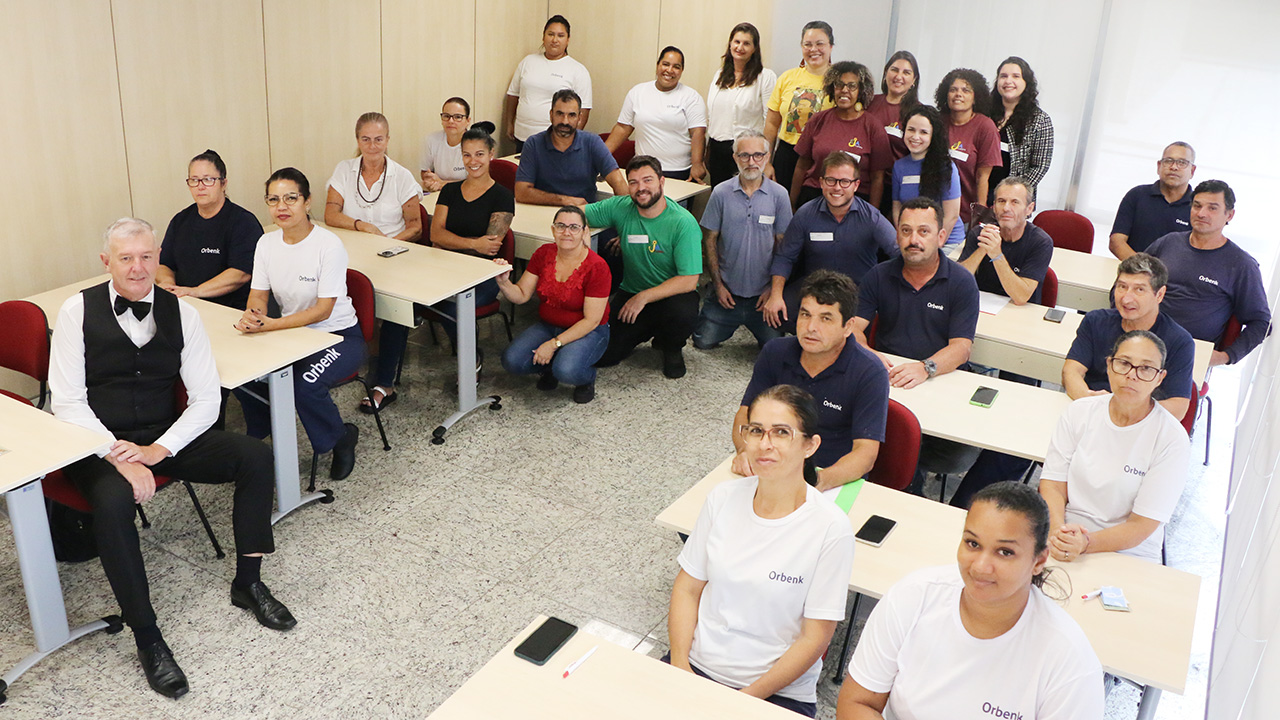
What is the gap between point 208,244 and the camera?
4844 millimetres

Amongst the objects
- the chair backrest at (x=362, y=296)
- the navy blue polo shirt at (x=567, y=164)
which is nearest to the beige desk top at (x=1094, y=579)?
the chair backrest at (x=362, y=296)

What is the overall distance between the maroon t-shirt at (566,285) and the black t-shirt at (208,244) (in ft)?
4.65

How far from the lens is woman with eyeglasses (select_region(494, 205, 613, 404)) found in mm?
5262

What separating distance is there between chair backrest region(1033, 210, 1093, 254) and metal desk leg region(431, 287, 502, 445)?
3568mm

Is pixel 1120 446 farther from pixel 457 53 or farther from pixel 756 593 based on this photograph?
pixel 457 53

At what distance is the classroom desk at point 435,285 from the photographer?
4906 millimetres

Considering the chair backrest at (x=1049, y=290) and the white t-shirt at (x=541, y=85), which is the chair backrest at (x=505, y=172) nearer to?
the white t-shirt at (x=541, y=85)

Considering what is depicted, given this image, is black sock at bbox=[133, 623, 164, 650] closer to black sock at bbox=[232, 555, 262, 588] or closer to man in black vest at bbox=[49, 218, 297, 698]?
man in black vest at bbox=[49, 218, 297, 698]

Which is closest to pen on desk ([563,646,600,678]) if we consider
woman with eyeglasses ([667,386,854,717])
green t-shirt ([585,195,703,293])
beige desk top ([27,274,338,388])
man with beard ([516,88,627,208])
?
woman with eyeglasses ([667,386,854,717])

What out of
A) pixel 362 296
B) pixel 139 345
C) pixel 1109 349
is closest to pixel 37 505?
pixel 139 345

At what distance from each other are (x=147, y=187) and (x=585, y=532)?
323 centimetres

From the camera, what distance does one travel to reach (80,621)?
3623 millimetres

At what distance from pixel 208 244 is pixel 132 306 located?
1.37m

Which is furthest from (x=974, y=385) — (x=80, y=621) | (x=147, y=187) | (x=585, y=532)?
(x=147, y=187)
